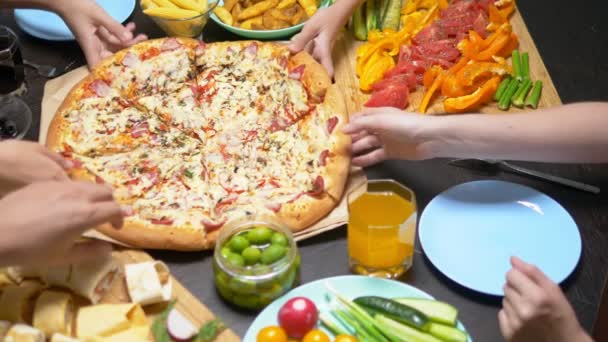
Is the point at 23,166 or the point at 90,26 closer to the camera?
the point at 23,166

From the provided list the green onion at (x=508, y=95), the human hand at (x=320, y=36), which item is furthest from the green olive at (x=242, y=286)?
the green onion at (x=508, y=95)

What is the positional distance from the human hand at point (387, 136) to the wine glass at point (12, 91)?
0.98m

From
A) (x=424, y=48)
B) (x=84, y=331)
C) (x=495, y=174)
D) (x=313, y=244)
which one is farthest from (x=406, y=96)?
(x=84, y=331)

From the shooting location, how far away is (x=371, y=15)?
2291 millimetres

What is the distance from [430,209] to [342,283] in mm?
322

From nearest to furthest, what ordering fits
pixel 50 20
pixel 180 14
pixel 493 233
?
pixel 493 233, pixel 180 14, pixel 50 20

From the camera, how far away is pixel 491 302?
154 centimetres

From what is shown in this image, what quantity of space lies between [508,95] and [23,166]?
4.46 ft

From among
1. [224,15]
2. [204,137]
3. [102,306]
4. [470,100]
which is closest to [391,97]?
[470,100]

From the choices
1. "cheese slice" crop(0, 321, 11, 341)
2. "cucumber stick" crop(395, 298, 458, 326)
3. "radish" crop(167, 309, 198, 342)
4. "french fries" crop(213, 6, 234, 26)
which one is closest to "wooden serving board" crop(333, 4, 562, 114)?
"french fries" crop(213, 6, 234, 26)

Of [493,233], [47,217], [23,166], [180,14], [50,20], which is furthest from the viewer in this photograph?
[50,20]

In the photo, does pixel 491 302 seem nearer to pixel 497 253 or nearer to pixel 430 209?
pixel 497 253

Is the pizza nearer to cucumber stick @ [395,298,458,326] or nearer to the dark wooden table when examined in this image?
the dark wooden table

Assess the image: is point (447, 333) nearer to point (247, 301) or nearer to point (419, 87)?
point (247, 301)
